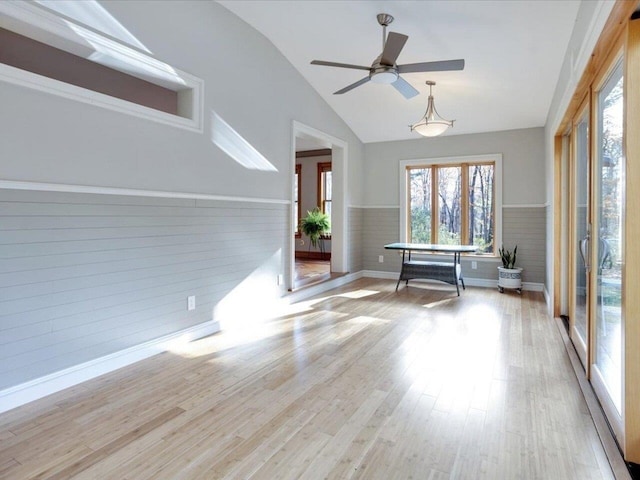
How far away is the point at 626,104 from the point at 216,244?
3.29 m

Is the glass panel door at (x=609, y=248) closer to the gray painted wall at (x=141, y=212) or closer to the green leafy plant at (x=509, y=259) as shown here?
the gray painted wall at (x=141, y=212)

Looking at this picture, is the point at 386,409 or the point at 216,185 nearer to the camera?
the point at 386,409

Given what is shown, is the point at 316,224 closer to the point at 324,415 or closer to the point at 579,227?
the point at 579,227

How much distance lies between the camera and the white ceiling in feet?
11.7

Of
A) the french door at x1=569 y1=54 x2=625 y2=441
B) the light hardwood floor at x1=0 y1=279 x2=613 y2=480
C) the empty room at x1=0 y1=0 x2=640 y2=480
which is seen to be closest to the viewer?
the light hardwood floor at x1=0 y1=279 x2=613 y2=480

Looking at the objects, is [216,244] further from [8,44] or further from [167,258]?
[8,44]

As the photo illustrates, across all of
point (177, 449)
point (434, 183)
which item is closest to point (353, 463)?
point (177, 449)

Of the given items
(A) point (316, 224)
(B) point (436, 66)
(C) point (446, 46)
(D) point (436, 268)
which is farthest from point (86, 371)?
(A) point (316, 224)

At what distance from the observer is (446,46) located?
418 cm

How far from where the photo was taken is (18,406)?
7.71ft

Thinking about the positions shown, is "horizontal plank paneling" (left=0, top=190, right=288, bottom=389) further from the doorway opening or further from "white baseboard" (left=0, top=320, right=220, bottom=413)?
the doorway opening

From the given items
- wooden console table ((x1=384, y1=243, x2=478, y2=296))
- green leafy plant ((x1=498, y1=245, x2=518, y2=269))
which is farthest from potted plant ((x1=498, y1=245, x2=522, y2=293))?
wooden console table ((x1=384, y1=243, x2=478, y2=296))

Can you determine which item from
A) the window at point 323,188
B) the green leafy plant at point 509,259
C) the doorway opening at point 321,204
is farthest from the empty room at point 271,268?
the window at point 323,188

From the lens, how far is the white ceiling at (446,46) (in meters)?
3.58
